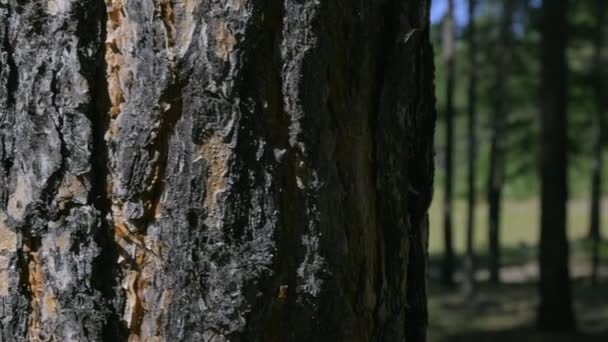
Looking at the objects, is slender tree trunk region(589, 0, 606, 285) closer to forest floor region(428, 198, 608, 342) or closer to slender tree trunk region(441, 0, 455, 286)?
forest floor region(428, 198, 608, 342)

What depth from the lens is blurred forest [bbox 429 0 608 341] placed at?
11016 mm

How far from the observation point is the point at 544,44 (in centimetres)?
1095

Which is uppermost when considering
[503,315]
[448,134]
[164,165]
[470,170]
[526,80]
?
[526,80]

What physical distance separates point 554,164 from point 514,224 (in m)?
26.7

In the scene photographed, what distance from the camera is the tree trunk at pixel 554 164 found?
10836 millimetres

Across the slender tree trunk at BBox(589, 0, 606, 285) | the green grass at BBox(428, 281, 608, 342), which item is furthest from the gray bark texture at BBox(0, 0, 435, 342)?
the slender tree trunk at BBox(589, 0, 606, 285)

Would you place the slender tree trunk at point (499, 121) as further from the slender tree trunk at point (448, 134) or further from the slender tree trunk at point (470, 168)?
the slender tree trunk at point (448, 134)

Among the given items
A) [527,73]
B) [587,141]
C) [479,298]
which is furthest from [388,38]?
[587,141]

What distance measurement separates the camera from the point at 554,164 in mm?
10953

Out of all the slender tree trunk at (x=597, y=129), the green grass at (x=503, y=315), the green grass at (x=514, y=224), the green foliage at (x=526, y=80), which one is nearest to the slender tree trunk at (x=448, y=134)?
the green grass at (x=503, y=315)

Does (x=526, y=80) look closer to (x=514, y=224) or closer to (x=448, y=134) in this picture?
(x=448, y=134)

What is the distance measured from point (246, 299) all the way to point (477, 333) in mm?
11584

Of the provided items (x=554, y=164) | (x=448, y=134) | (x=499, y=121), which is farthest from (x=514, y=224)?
(x=554, y=164)

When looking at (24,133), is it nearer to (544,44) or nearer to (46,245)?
(46,245)
